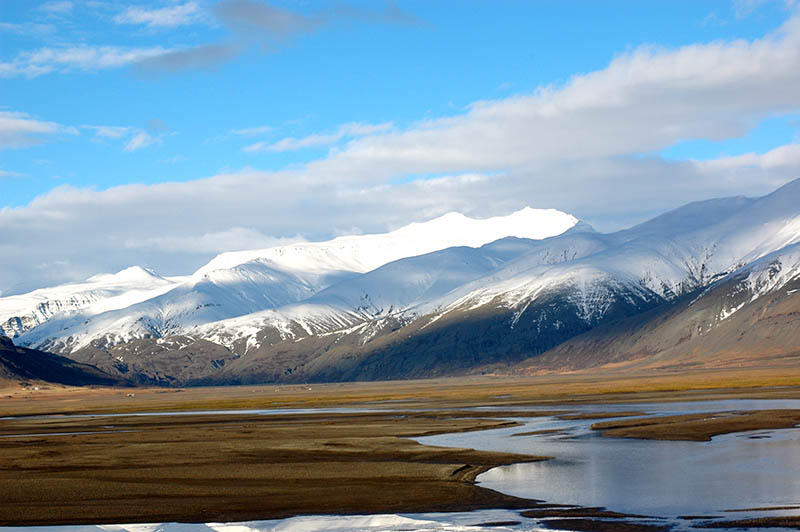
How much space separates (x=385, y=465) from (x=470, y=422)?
39.5 m

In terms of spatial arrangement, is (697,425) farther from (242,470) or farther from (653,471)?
(242,470)

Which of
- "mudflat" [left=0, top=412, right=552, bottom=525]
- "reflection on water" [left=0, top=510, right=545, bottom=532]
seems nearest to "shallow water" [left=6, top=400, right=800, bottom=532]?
"reflection on water" [left=0, top=510, right=545, bottom=532]

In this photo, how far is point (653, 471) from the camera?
187ft

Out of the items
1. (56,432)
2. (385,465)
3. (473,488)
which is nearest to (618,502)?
(473,488)

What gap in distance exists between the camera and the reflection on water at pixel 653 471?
46.3 m

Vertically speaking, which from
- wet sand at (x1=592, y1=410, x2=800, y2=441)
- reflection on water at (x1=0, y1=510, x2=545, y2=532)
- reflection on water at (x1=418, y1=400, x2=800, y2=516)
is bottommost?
wet sand at (x1=592, y1=410, x2=800, y2=441)

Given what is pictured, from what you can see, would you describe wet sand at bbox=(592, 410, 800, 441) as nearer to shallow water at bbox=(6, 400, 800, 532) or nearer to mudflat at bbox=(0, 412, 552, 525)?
Answer: shallow water at bbox=(6, 400, 800, 532)

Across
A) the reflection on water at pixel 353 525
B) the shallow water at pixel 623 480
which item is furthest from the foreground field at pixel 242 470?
the shallow water at pixel 623 480

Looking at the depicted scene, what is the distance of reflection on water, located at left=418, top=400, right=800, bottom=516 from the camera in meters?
46.3

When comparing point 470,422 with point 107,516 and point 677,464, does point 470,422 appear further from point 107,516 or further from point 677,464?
point 107,516

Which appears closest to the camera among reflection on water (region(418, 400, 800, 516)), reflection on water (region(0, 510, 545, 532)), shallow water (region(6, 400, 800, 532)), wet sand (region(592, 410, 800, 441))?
reflection on water (region(0, 510, 545, 532))

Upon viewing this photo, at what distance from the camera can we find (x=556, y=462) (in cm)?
6303

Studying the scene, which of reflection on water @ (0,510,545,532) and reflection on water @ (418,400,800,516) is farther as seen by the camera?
reflection on water @ (418,400,800,516)

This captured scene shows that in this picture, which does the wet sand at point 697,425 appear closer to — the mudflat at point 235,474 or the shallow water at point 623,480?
the shallow water at point 623,480
